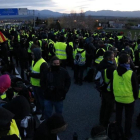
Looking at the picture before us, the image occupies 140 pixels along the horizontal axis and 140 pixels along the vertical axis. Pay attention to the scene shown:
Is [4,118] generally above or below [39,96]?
above

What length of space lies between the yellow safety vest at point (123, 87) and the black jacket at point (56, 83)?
1.09 m

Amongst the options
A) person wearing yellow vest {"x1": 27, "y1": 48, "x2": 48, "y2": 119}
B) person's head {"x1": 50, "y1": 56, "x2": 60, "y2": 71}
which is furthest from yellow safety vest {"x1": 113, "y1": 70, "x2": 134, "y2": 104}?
person wearing yellow vest {"x1": 27, "y1": 48, "x2": 48, "y2": 119}

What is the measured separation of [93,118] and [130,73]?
7.50ft

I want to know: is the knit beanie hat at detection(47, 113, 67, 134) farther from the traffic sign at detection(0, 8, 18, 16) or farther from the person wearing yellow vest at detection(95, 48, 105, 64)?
the traffic sign at detection(0, 8, 18, 16)

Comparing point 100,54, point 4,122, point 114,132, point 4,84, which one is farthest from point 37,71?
point 100,54

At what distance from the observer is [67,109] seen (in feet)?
22.3

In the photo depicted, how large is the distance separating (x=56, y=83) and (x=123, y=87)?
1443mm

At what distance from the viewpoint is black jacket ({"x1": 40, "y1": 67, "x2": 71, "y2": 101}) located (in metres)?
4.85

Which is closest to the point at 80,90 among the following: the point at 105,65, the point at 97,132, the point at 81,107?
the point at 81,107

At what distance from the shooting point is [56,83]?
16.0 ft

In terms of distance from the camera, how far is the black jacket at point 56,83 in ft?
15.9

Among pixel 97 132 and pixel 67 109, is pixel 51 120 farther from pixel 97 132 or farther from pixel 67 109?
pixel 67 109

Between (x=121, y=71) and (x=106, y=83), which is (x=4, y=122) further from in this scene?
(x=106, y=83)

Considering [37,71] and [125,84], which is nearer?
[125,84]
